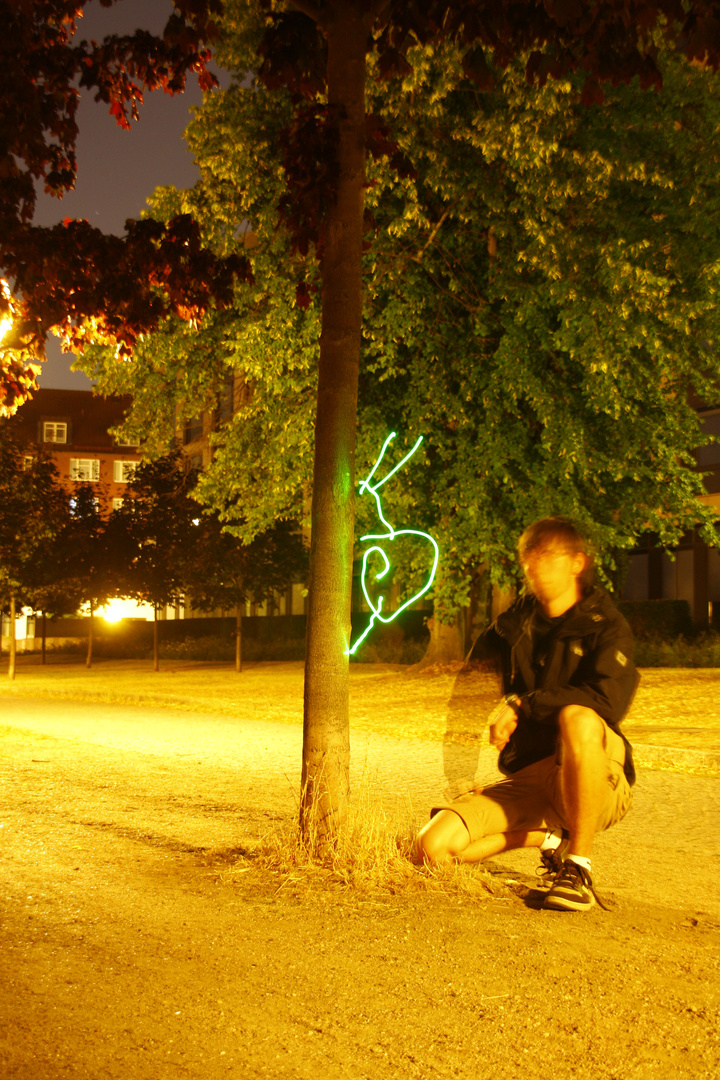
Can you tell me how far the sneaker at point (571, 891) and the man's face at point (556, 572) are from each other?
1.14 m

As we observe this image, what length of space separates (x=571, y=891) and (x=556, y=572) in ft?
4.43

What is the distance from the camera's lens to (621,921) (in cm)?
432

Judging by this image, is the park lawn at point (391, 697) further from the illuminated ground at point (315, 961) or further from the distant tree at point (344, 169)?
the distant tree at point (344, 169)

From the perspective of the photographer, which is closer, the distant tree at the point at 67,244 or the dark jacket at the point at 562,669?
the dark jacket at the point at 562,669

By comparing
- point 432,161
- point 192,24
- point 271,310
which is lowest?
point 192,24

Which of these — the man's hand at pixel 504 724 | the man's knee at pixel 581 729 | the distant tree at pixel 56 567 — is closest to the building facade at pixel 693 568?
the distant tree at pixel 56 567

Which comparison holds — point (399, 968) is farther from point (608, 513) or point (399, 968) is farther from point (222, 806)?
point (608, 513)

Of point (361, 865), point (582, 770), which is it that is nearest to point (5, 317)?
point (361, 865)

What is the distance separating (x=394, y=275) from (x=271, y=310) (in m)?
2.03

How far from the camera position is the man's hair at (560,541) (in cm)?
458

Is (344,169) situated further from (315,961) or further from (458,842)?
(315,961)

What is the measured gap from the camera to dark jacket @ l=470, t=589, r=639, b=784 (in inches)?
171

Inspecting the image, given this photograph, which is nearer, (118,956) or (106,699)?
(118,956)

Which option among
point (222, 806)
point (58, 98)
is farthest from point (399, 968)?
point (58, 98)
